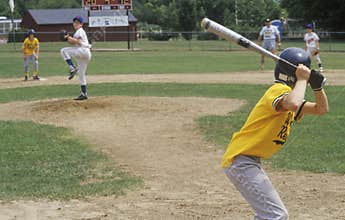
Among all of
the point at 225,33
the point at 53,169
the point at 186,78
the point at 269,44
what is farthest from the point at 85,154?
the point at 269,44

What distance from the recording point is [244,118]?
1242cm

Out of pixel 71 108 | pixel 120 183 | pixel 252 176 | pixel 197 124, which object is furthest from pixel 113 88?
pixel 252 176

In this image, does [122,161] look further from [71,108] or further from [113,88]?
[113,88]

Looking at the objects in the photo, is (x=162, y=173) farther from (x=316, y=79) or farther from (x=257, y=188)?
(x=316, y=79)

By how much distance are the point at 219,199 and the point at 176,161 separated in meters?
2.09

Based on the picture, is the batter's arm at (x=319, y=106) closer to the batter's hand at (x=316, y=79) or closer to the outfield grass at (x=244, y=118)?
the batter's hand at (x=316, y=79)

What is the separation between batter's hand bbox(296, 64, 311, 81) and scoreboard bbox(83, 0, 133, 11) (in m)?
36.3

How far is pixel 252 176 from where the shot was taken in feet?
15.6

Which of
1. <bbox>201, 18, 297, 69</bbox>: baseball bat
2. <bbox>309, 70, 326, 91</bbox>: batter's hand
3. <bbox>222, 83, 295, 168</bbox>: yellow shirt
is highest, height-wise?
<bbox>201, 18, 297, 69</bbox>: baseball bat

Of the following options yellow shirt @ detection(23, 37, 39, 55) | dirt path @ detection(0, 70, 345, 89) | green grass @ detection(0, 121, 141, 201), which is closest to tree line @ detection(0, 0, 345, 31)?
A: dirt path @ detection(0, 70, 345, 89)

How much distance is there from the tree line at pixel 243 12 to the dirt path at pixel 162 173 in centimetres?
4688

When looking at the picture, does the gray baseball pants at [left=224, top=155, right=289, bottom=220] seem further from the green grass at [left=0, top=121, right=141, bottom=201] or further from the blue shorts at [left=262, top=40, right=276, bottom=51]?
the blue shorts at [left=262, top=40, right=276, bottom=51]

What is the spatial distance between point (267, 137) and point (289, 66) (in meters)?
0.58

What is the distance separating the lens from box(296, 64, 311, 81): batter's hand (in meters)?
4.54
